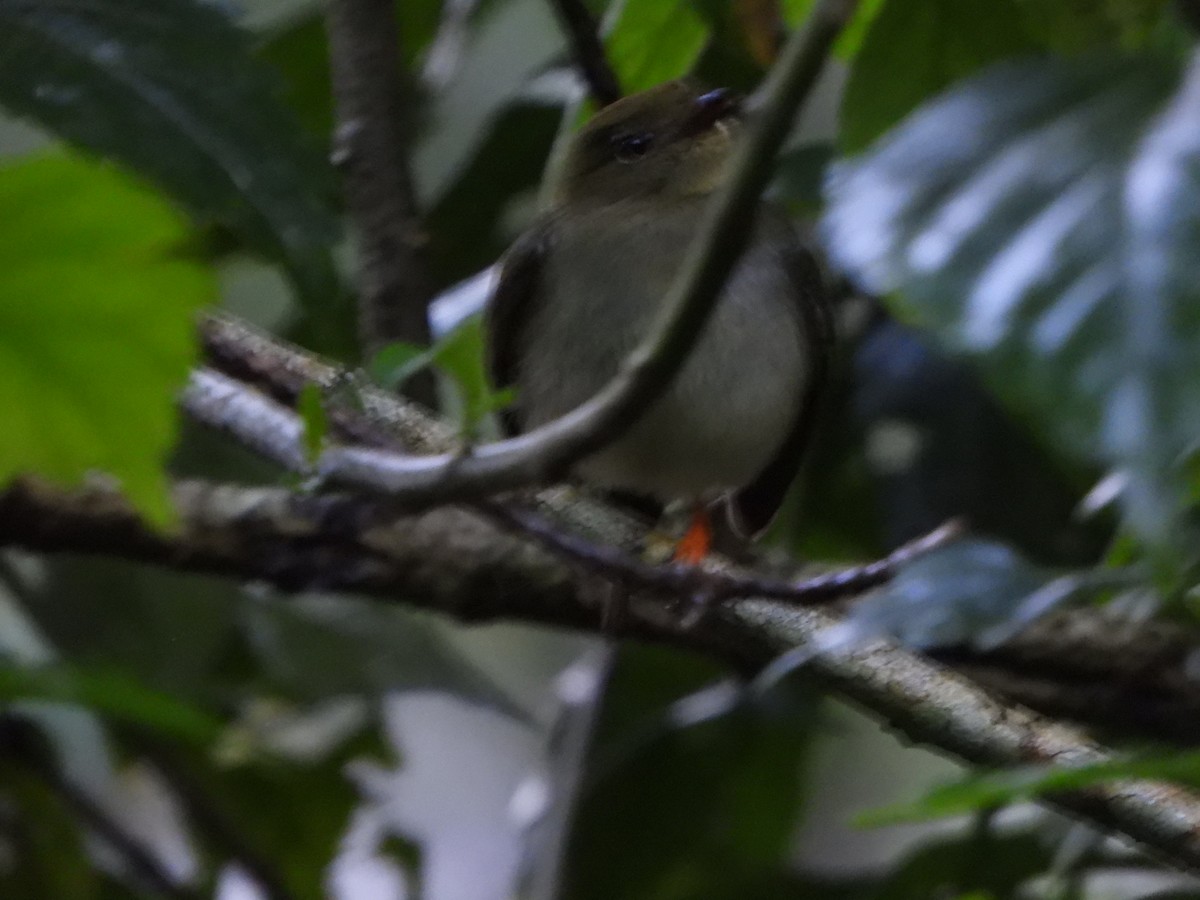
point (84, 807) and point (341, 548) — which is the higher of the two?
point (341, 548)

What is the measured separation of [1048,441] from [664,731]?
1789mm

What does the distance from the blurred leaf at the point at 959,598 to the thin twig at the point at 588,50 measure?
0.74 metres

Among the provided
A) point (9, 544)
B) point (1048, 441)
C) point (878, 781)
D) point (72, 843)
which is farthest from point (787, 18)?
point (878, 781)

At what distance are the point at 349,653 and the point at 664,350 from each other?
158 cm

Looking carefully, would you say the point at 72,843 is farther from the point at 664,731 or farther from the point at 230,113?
the point at 230,113

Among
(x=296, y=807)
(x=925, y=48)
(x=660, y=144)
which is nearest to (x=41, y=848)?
(x=296, y=807)

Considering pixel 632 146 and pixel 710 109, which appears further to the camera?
pixel 632 146

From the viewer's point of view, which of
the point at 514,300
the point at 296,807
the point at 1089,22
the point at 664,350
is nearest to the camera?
the point at 664,350

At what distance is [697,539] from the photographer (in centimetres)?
223

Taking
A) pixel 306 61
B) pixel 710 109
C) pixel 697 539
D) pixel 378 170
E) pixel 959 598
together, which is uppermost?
pixel 710 109

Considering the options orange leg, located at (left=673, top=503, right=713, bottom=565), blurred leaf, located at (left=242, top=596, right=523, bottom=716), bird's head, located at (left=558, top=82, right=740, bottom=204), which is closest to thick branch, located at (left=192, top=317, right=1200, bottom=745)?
orange leg, located at (left=673, top=503, right=713, bottom=565)

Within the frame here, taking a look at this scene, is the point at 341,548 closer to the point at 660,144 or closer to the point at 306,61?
the point at 306,61

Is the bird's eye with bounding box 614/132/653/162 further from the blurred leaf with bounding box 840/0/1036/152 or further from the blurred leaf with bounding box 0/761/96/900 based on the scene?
the blurred leaf with bounding box 0/761/96/900

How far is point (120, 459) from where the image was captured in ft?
2.32
